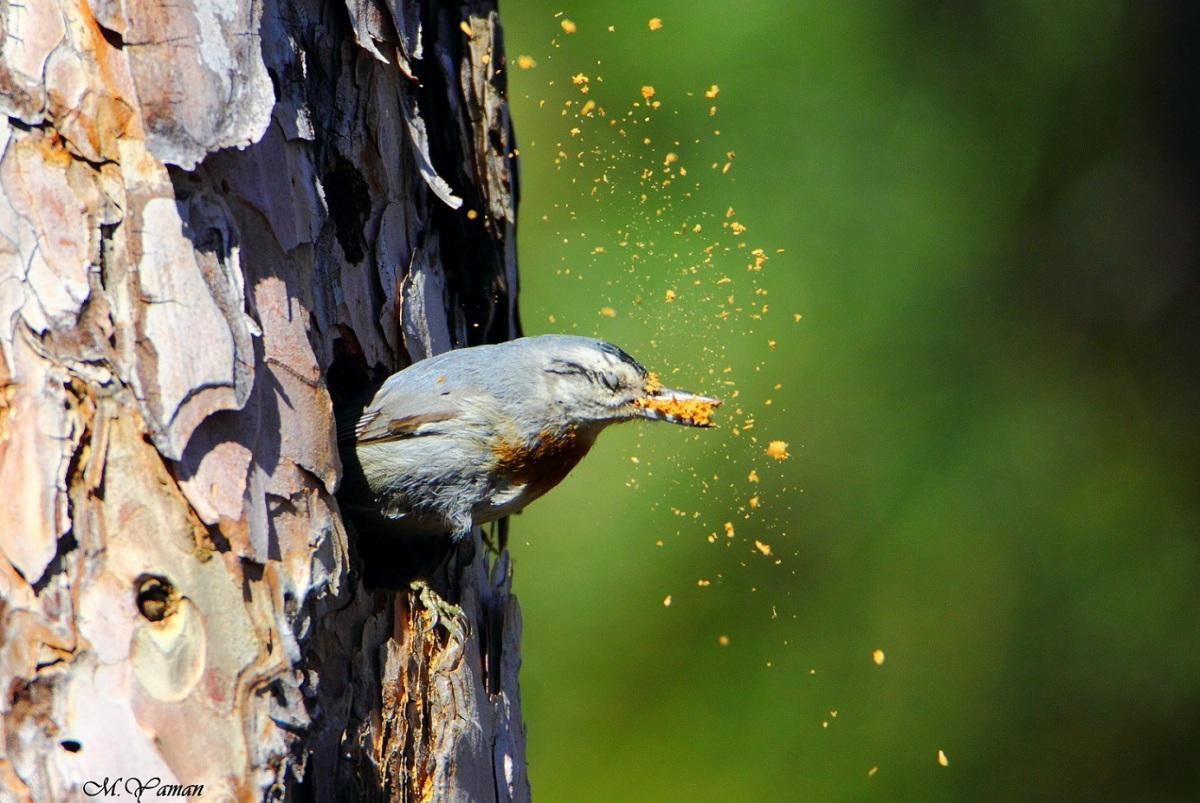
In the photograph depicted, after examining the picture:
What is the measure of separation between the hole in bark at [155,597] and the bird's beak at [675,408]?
1.00 metres

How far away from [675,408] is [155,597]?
1080mm

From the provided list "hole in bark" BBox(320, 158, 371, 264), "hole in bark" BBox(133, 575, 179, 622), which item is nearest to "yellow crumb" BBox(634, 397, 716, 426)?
"hole in bark" BBox(320, 158, 371, 264)

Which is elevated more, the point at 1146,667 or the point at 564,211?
the point at 564,211

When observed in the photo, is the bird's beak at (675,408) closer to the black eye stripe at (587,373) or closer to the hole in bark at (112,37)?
the black eye stripe at (587,373)

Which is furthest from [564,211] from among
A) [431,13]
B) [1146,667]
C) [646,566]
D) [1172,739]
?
[1172,739]

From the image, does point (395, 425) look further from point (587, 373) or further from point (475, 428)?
point (587, 373)

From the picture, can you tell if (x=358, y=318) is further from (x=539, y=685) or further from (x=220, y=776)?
(x=539, y=685)

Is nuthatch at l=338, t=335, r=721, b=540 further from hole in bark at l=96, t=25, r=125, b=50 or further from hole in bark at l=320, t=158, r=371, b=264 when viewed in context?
hole in bark at l=96, t=25, r=125, b=50

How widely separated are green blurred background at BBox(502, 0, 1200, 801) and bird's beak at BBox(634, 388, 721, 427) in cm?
110

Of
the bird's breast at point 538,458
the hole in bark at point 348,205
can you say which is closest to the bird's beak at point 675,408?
the bird's breast at point 538,458

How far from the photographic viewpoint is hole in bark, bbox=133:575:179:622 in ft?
5.40

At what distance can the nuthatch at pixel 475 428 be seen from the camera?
215cm

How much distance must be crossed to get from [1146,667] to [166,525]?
3972 millimetres

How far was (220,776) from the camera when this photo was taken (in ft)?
5.41
